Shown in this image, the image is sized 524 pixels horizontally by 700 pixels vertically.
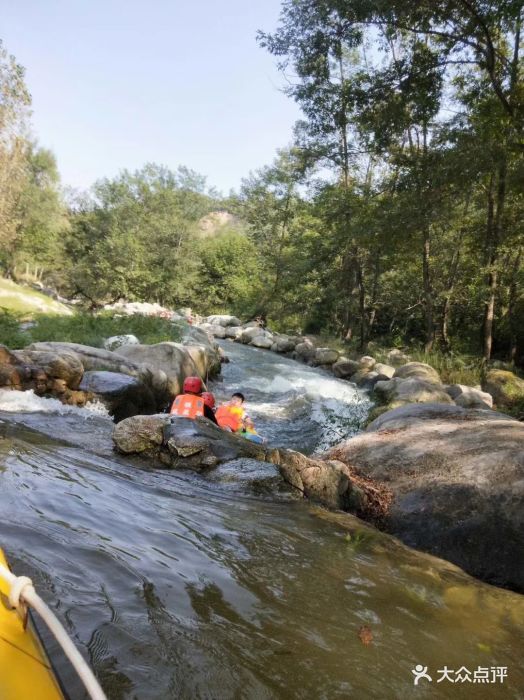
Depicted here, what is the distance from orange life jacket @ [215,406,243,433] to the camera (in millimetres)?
7600

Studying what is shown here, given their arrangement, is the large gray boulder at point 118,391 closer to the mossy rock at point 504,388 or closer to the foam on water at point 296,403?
the foam on water at point 296,403

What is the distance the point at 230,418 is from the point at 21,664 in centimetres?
631

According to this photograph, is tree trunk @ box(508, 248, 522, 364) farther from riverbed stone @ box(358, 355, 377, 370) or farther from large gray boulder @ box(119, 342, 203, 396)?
large gray boulder @ box(119, 342, 203, 396)

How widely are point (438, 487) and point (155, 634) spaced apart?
3.47 meters

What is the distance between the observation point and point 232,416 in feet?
25.0

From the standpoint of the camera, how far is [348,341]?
24.2 metres

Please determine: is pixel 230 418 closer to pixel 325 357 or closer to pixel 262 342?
pixel 325 357

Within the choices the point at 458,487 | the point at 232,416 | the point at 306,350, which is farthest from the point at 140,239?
the point at 458,487

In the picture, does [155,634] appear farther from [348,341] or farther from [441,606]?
[348,341]

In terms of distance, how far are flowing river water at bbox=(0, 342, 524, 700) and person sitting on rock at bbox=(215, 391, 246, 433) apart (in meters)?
2.33

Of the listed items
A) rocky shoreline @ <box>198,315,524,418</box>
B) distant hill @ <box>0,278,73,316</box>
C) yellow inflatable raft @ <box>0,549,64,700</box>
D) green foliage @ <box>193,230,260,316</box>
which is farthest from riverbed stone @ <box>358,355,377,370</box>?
green foliage @ <box>193,230,260,316</box>

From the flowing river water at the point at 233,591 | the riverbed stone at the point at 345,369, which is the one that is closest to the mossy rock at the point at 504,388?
the riverbed stone at the point at 345,369

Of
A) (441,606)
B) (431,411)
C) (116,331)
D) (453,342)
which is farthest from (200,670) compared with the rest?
(453,342)

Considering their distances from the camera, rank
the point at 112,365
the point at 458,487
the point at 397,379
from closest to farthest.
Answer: the point at 458,487, the point at 112,365, the point at 397,379
